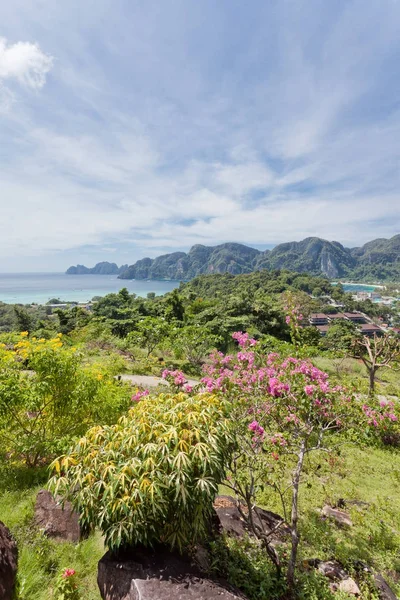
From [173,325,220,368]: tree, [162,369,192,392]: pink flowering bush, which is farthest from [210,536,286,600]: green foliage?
[173,325,220,368]: tree

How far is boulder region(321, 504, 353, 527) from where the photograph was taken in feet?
15.6

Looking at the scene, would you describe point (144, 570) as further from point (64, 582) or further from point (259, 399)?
point (259, 399)

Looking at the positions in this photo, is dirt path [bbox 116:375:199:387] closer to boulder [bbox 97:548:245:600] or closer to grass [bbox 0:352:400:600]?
grass [bbox 0:352:400:600]

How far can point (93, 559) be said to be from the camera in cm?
338

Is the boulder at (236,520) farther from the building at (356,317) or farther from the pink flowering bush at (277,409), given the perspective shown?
the building at (356,317)

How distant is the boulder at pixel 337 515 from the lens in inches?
187

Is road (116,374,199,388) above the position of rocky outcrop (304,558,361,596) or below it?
below

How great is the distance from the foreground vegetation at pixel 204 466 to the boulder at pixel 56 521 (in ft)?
0.33

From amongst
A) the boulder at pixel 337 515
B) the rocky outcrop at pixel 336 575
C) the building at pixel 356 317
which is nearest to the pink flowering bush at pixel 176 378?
the rocky outcrop at pixel 336 575

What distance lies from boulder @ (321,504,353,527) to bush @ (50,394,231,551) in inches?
128

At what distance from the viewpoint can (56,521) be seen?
3.72 m

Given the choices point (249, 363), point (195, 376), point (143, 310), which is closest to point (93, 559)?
point (249, 363)

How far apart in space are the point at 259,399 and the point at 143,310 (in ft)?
102

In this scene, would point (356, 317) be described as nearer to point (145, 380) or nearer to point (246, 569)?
point (145, 380)
